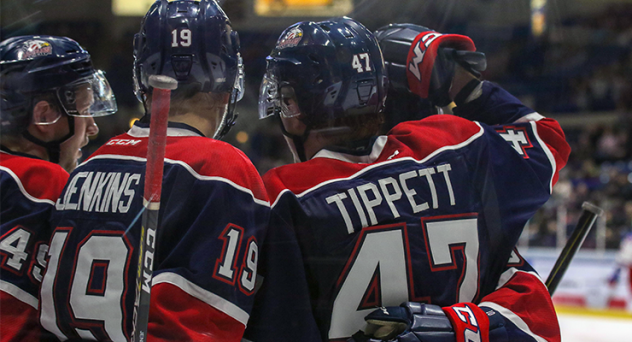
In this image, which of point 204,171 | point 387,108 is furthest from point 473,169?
point 204,171

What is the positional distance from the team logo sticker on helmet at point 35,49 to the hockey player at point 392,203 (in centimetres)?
52

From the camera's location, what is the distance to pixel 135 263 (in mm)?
992

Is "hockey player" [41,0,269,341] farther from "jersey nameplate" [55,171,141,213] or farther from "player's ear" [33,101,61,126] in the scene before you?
"player's ear" [33,101,61,126]

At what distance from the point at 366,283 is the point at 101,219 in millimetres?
523

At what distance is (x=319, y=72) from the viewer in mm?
1213

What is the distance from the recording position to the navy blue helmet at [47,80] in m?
1.27

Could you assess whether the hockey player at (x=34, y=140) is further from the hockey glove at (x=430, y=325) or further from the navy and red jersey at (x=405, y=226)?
the hockey glove at (x=430, y=325)

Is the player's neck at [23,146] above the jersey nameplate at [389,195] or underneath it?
underneath

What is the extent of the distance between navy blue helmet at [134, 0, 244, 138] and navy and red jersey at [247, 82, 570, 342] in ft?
0.74

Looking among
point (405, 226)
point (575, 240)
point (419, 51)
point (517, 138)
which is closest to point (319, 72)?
point (419, 51)

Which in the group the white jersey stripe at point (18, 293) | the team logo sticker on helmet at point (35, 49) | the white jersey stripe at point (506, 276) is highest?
the team logo sticker on helmet at point (35, 49)

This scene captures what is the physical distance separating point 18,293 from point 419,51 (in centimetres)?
105

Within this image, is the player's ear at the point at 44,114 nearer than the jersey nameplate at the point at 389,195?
No

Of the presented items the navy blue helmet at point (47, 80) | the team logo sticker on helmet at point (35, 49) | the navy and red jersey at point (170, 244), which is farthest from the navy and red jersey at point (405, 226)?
the team logo sticker on helmet at point (35, 49)
